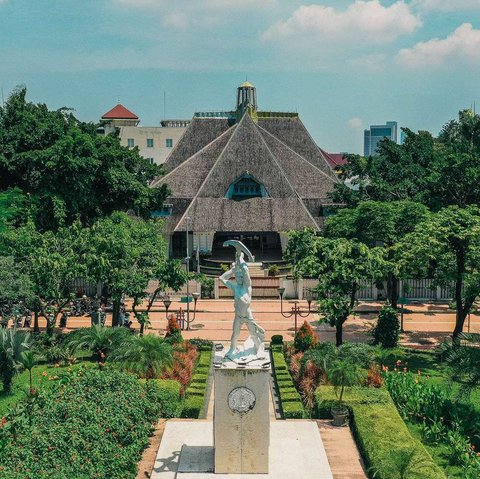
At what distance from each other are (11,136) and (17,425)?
30.4m

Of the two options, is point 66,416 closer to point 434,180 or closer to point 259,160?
point 434,180

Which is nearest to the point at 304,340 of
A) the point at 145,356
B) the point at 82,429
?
the point at 145,356

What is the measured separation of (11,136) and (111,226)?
12972 millimetres

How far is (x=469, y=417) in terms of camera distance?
2612cm

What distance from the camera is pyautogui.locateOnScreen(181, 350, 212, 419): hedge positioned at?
2728 cm

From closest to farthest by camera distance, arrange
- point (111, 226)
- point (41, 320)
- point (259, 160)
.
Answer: point (111, 226) → point (41, 320) → point (259, 160)

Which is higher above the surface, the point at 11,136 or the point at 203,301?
the point at 11,136

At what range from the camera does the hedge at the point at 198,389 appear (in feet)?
89.5

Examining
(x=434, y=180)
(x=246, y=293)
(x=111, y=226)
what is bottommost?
(x=246, y=293)

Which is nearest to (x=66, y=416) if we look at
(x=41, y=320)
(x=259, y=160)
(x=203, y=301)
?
(x=41, y=320)

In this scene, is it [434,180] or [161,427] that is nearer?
[161,427]

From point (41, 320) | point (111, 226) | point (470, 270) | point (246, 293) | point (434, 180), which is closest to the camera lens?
point (246, 293)

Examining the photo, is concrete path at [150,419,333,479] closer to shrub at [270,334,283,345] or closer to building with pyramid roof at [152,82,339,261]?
shrub at [270,334,283,345]

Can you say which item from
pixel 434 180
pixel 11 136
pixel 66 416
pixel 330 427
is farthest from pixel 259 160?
pixel 66 416
